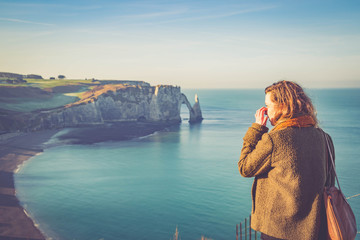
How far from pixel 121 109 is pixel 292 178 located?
78.6 meters

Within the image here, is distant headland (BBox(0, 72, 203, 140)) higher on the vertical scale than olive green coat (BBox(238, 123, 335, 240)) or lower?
lower

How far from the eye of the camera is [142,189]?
29391mm

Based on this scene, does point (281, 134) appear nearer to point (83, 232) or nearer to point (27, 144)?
point (83, 232)

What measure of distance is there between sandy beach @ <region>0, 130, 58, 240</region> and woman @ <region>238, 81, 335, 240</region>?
20.2 metres

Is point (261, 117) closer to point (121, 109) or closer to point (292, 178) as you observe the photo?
point (292, 178)

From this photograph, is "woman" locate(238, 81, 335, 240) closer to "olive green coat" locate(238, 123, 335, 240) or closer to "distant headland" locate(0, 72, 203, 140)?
"olive green coat" locate(238, 123, 335, 240)

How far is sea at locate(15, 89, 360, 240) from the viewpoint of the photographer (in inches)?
804

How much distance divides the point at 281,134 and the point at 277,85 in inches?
20.1

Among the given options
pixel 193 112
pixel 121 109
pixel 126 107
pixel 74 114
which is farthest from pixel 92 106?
pixel 193 112

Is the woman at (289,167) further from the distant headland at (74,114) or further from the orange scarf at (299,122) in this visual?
the distant headland at (74,114)

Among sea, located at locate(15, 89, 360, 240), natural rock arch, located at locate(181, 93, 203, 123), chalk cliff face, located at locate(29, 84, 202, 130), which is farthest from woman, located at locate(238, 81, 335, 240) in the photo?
natural rock arch, located at locate(181, 93, 203, 123)

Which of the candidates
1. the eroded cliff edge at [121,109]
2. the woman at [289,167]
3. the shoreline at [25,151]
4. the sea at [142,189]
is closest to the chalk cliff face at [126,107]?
the eroded cliff edge at [121,109]

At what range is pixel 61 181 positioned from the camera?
104 feet

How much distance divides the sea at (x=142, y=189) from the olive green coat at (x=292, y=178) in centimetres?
1659
